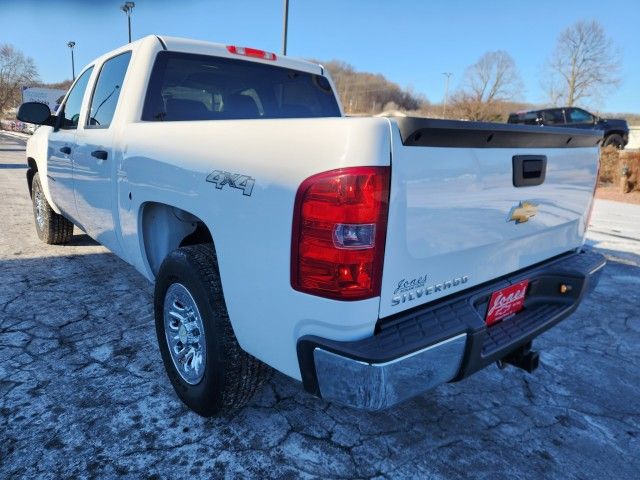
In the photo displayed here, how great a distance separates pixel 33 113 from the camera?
3873mm

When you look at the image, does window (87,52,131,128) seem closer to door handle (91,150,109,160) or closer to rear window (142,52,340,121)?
door handle (91,150,109,160)

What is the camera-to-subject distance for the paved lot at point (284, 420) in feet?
6.71

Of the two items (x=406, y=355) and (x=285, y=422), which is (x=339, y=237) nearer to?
(x=406, y=355)

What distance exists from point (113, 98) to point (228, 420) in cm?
231

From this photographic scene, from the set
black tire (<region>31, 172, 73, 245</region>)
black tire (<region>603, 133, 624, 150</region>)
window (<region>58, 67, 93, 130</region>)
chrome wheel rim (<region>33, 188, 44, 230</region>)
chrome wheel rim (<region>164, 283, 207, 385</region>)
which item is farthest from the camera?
black tire (<region>603, 133, 624, 150</region>)

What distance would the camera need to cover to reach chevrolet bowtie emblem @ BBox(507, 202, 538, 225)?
6.75ft

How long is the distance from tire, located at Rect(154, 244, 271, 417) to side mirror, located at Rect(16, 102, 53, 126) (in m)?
2.45

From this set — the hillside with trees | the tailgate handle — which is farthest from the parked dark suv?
the tailgate handle

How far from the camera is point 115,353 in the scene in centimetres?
290

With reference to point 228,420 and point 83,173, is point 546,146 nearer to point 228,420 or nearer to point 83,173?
point 228,420

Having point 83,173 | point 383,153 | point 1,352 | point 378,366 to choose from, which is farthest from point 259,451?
point 83,173

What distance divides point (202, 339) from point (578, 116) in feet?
76.5

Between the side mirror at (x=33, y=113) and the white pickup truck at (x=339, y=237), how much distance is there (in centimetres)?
125

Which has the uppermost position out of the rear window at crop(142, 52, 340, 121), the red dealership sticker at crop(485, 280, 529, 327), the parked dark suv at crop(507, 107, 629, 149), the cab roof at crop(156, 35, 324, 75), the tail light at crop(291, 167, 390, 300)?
the parked dark suv at crop(507, 107, 629, 149)
